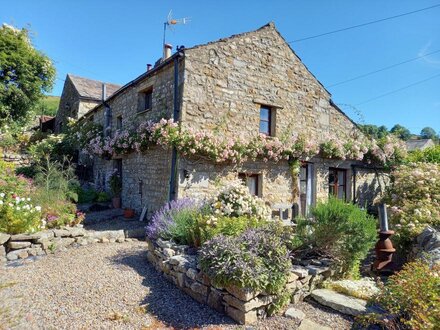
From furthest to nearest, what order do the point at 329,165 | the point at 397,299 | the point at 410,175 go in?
1. the point at 329,165
2. the point at 410,175
3. the point at 397,299

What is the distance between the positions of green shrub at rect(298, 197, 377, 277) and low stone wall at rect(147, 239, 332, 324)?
313mm

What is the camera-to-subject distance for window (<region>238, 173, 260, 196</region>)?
8.91 meters

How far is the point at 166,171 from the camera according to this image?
8039 mm

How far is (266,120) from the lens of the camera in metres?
9.59

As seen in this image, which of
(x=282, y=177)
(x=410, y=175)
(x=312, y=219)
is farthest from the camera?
(x=282, y=177)

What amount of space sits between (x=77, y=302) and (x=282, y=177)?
23.3 feet

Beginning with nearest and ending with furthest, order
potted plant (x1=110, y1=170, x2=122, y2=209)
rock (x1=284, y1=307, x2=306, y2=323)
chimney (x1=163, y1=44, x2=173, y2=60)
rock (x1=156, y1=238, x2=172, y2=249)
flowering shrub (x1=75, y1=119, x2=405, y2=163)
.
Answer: rock (x1=284, y1=307, x2=306, y2=323), rock (x1=156, y1=238, x2=172, y2=249), flowering shrub (x1=75, y1=119, x2=405, y2=163), potted plant (x1=110, y1=170, x2=122, y2=209), chimney (x1=163, y1=44, x2=173, y2=60)

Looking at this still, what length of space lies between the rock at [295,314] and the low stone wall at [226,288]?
0.24 meters

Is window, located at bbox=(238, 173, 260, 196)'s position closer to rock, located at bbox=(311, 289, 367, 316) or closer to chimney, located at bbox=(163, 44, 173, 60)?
rock, located at bbox=(311, 289, 367, 316)

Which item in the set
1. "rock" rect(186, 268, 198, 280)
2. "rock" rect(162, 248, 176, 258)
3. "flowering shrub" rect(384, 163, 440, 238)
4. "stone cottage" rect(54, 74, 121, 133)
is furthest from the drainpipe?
"stone cottage" rect(54, 74, 121, 133)

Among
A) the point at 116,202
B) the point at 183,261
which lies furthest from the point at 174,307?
the point at 116,202

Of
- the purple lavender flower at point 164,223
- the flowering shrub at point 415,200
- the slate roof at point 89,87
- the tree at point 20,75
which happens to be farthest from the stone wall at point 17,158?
the flowering shrub at point 415,200

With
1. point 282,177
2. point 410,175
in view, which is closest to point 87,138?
point 282,177

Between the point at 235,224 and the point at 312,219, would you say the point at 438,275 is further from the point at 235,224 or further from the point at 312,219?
the point at 235,224
